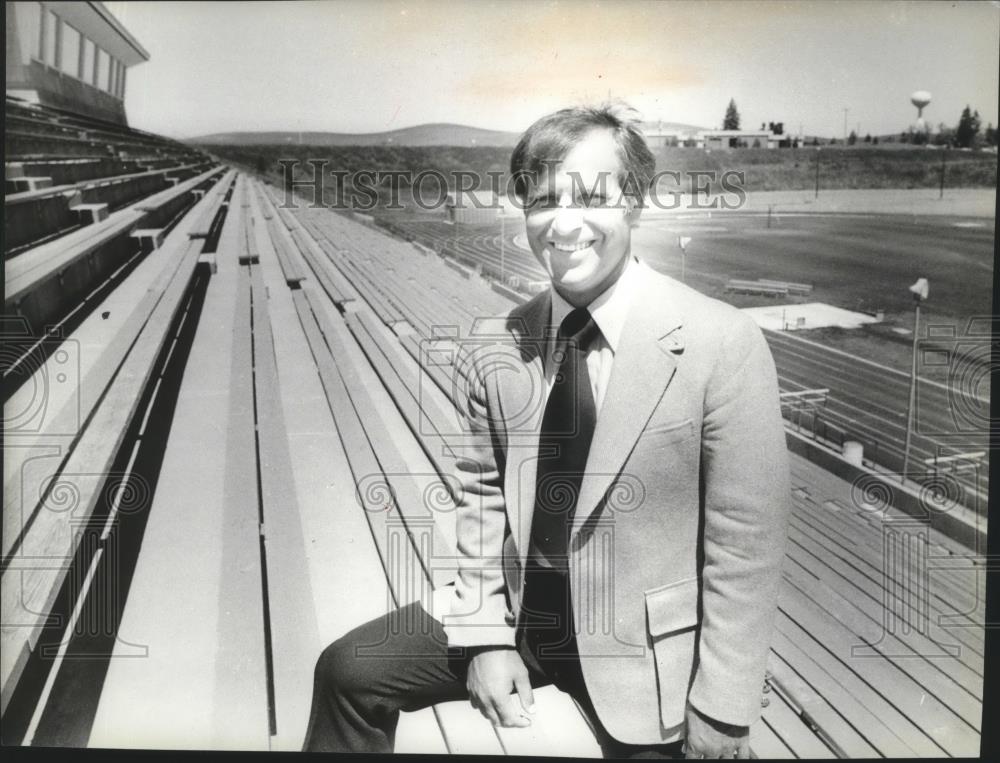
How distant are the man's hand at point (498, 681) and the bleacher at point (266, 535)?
1.90 ft

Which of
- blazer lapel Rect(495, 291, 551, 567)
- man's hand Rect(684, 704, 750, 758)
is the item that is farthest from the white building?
man's hand Rect(684, 704, 750, 758)

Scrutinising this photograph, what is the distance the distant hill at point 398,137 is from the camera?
237 centimetres

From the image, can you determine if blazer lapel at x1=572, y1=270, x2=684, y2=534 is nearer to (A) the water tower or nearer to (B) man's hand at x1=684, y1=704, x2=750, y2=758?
(B) man's hand at x1=684, y1=704, x2=750, y2=758

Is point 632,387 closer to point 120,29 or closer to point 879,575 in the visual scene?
point 879,575

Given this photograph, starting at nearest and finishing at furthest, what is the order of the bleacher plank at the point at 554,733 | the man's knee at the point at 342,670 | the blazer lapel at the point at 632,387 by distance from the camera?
the blazer lapel at the point at 632,387 → the man's knee at the point at 342,670 → the bleacher plank at the point at 554,733

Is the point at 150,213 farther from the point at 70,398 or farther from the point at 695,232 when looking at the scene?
the point at 695,232

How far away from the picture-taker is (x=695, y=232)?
229 cm

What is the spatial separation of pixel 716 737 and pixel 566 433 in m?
0.68

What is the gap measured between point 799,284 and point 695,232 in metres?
0.38

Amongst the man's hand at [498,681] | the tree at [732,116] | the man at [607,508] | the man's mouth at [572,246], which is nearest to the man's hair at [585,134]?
the man at [607,508]

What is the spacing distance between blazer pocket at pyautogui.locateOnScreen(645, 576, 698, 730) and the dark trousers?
0.44ft

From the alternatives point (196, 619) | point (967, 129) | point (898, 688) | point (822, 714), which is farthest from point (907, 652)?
point (196, 619)

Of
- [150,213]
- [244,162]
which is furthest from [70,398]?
[244,162]

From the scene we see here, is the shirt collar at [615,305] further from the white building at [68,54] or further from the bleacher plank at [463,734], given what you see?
A: the white building at [68,54]
